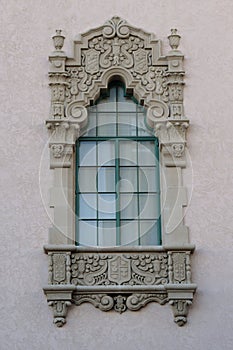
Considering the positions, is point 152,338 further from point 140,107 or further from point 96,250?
point 140,107

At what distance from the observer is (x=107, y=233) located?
15273mm

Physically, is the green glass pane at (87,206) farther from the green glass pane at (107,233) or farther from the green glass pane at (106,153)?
the green glass pane at (106,153)

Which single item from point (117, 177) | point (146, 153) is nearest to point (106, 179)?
point (117, 177)

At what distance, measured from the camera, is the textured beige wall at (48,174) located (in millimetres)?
14453

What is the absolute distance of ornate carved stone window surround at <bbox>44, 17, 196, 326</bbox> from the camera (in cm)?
1462

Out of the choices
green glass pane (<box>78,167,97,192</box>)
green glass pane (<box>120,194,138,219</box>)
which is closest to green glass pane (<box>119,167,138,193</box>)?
green glass pane (<box>120,194,138,219</box>)

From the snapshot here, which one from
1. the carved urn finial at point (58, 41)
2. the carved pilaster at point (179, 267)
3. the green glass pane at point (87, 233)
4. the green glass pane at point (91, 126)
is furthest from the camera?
the carved urn finial at point (58, 41)

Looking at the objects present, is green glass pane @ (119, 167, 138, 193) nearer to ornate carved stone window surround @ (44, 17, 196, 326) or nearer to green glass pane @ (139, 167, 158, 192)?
green glass pane @ (139, 167, 158, 192)

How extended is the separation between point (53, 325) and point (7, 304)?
69 cm

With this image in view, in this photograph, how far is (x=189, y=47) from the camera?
1614 centimetres

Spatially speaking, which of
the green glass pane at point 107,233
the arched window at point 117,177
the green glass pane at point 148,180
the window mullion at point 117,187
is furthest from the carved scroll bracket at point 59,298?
the green glass pane at point 148,180

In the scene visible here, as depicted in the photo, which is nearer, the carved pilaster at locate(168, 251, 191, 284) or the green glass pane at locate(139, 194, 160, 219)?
the carved pilaster at locate(168, 251, 191, 284)

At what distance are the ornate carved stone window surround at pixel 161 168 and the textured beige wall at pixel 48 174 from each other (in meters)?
0.16

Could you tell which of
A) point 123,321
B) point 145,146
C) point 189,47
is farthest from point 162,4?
point 123,321
